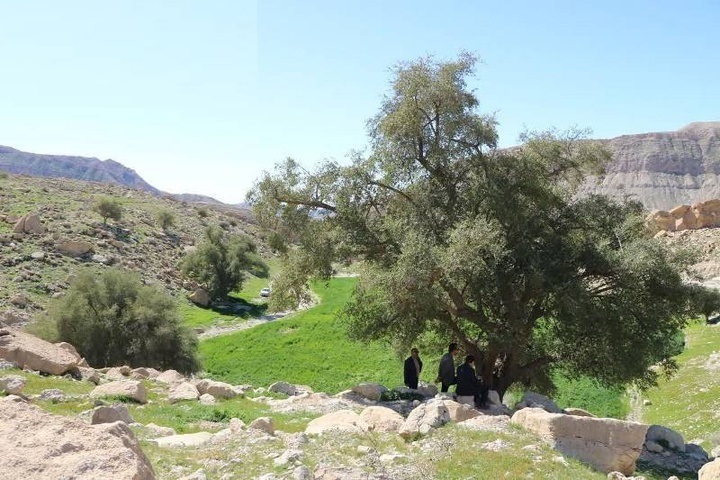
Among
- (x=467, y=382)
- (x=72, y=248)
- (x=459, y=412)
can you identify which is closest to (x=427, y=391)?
(x=467, y=382)

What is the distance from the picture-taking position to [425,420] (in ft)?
42.2

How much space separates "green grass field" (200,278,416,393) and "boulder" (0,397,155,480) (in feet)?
73.3

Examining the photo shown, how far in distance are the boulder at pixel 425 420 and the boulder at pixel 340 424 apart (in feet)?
3.18

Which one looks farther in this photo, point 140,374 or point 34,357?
point 140,374

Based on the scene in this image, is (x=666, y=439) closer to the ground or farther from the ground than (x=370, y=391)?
closer to the ground

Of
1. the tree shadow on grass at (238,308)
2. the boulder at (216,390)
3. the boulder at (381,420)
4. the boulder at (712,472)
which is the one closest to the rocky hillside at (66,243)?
the tree shadow on grass at (238,308)

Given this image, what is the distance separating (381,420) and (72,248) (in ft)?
172

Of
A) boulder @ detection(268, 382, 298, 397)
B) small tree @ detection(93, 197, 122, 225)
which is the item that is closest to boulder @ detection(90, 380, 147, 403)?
boulder @ detection(268, 382, 298, 397)

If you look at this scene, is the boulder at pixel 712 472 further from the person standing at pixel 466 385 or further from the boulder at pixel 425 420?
the person standing at pixel 466 385

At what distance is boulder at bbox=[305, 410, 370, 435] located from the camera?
493 inches

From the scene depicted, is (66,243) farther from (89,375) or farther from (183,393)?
(183,393)

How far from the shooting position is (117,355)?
1247 inches

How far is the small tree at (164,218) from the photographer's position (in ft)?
279

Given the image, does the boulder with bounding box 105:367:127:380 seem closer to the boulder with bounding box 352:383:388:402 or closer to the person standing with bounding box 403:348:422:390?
the boulder with bounding box 352:383:388:402
